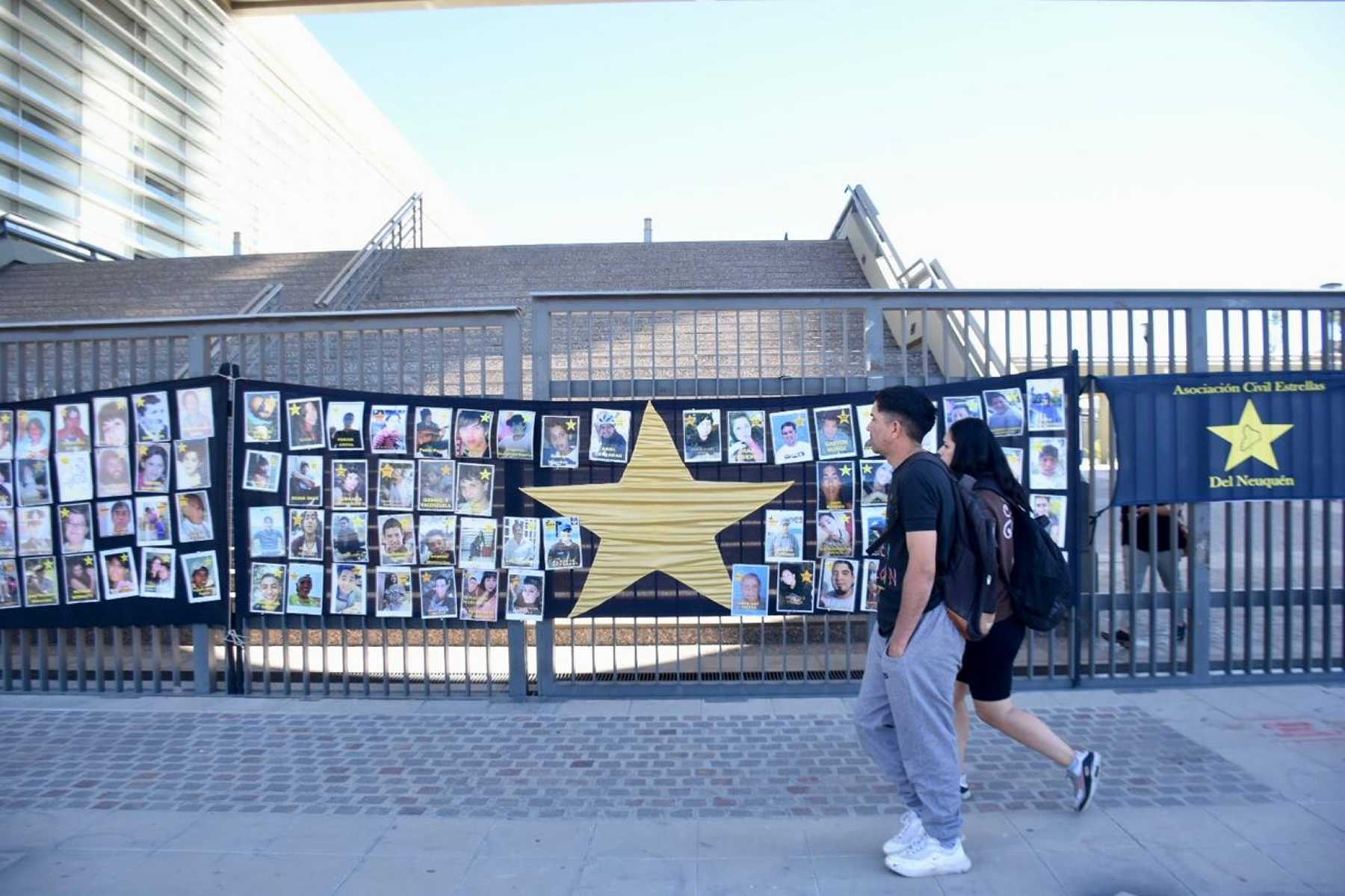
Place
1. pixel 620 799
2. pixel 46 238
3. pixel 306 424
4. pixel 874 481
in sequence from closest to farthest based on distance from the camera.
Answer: pixel 620 799, pixel 874 481, pixel 306 424, pixel 46 238

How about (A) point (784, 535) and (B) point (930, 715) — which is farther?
(A) point (784, 535)

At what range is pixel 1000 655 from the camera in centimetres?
415

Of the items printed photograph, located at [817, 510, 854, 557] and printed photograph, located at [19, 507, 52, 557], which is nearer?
printed photograph, located at [817, 510, 854, 557]

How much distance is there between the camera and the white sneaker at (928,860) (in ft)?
12.0

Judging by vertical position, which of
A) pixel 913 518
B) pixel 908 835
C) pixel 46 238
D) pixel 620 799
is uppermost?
pixel 46 238

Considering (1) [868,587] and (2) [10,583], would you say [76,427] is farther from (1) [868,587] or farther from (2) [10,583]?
(1) [868,587]

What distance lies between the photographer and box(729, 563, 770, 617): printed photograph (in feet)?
19.3

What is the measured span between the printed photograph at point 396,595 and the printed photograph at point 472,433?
89 cm

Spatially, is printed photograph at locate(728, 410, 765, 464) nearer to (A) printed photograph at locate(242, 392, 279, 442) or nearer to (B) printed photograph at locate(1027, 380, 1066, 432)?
(B) printed photograph at locate(1027, 380, 1066, 432)

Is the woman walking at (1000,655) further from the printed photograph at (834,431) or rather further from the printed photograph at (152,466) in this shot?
the printed photograph at (152,466)

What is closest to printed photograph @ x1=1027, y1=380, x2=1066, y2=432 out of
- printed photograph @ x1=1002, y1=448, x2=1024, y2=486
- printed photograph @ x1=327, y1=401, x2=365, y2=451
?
printed photograph @ x1=1002, y1=448, x2=1024, y2=486

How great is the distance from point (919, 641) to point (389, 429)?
148 inches

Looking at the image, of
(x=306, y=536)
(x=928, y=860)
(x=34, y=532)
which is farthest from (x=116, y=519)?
(x=928, y=860)

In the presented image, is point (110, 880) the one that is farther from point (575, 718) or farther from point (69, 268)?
point (69, 268)
